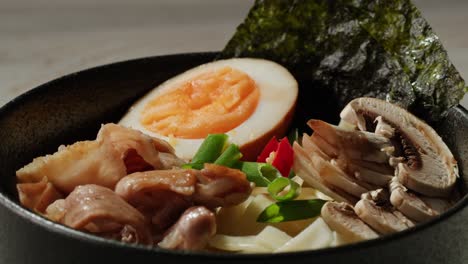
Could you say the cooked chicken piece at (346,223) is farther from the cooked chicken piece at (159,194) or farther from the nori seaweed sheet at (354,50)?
the nori seaweed sheet at (354,50)

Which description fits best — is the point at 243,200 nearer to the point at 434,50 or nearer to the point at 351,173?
the point at 351,173

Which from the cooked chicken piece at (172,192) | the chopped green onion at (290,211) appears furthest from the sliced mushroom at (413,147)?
the cooked chicken piece at (172,192)

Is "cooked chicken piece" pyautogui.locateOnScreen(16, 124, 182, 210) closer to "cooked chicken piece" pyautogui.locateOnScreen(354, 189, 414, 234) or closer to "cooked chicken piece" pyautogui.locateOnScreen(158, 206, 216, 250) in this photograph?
"cooked chicken piece" pyautogui.locateOnScreen(158, 206, 216, 250)

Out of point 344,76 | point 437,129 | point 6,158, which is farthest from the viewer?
point 344,76

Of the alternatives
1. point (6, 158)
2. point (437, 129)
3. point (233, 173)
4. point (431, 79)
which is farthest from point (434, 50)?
point (6, 158)

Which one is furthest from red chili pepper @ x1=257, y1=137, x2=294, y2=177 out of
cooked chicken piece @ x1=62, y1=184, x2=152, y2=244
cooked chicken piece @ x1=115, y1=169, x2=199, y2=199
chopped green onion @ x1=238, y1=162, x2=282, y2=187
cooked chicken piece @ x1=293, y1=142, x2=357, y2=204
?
cooked chicken piece @ x1=62, y1=184, x2=152, y2=244

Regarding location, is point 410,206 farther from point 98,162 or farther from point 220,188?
point 98,162

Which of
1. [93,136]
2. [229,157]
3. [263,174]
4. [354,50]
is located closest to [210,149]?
[229,157]
